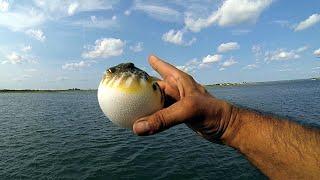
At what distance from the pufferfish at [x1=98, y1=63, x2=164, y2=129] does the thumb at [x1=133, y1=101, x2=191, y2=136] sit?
0.18 meters

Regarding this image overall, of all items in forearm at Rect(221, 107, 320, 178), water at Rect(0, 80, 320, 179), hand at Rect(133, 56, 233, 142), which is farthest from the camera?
water at Rect(0, 80, 320, 179)

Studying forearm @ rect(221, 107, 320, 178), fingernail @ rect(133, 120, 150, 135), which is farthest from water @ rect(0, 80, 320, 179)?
fingernail @ rect(133, 120, 150, 135)

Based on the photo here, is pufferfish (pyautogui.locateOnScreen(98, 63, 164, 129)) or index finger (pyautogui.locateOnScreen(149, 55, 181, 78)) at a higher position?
index finger (pyautogui.locateOnScreen(149, 55, 181, 78))

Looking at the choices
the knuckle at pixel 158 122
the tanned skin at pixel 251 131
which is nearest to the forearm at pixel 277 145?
the tanned skin at pixel 251 131

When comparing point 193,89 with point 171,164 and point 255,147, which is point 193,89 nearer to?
point 255,147

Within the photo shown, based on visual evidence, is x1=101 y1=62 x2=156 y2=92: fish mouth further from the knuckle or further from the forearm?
the forearm

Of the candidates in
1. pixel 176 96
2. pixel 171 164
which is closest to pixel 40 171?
pixel 171 164

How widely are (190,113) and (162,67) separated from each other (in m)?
1.14

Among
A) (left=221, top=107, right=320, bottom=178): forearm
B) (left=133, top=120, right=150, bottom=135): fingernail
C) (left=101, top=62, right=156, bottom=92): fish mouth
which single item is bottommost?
(left=221, top=107, right=320, bottom=178): forearm

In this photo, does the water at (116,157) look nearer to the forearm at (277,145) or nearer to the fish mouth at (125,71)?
the forearm at (277,145)

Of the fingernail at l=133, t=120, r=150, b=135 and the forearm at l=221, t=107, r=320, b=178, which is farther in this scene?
the fingernail at l=133, t=120, r=150, b=135

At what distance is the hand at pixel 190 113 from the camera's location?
4078 millimetres

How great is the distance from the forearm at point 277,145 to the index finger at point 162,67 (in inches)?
42.8

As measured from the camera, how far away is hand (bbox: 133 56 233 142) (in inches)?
161
